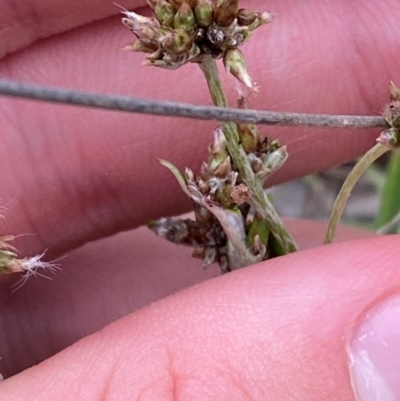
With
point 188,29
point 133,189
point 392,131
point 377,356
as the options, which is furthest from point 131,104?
point 133,189

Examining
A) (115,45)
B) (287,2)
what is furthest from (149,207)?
(287,2)

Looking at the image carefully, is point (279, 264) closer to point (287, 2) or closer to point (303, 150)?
point (303, 150)

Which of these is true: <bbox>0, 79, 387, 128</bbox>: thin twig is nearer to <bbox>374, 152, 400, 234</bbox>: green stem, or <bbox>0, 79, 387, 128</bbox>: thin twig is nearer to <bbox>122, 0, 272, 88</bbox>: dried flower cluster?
<bbox>122, 0, 272, 88</bbox>: dried flower cluster

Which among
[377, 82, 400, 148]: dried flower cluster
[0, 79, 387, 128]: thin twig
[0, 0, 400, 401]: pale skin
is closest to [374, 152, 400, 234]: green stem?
[0, 0, 400, 401]: pale skin

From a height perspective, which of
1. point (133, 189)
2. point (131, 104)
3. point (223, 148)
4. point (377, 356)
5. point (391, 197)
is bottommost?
point (391, 197)

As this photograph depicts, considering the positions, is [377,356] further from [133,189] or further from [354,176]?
[133,189]

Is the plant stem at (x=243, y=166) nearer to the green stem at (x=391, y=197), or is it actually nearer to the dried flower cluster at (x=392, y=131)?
the dried flower cluster at (x=392, y=131)

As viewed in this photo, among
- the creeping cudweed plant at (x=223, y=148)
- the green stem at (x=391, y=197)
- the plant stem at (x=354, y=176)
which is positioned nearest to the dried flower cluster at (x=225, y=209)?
the creeping cudweed plant at (x=223, y=148)
